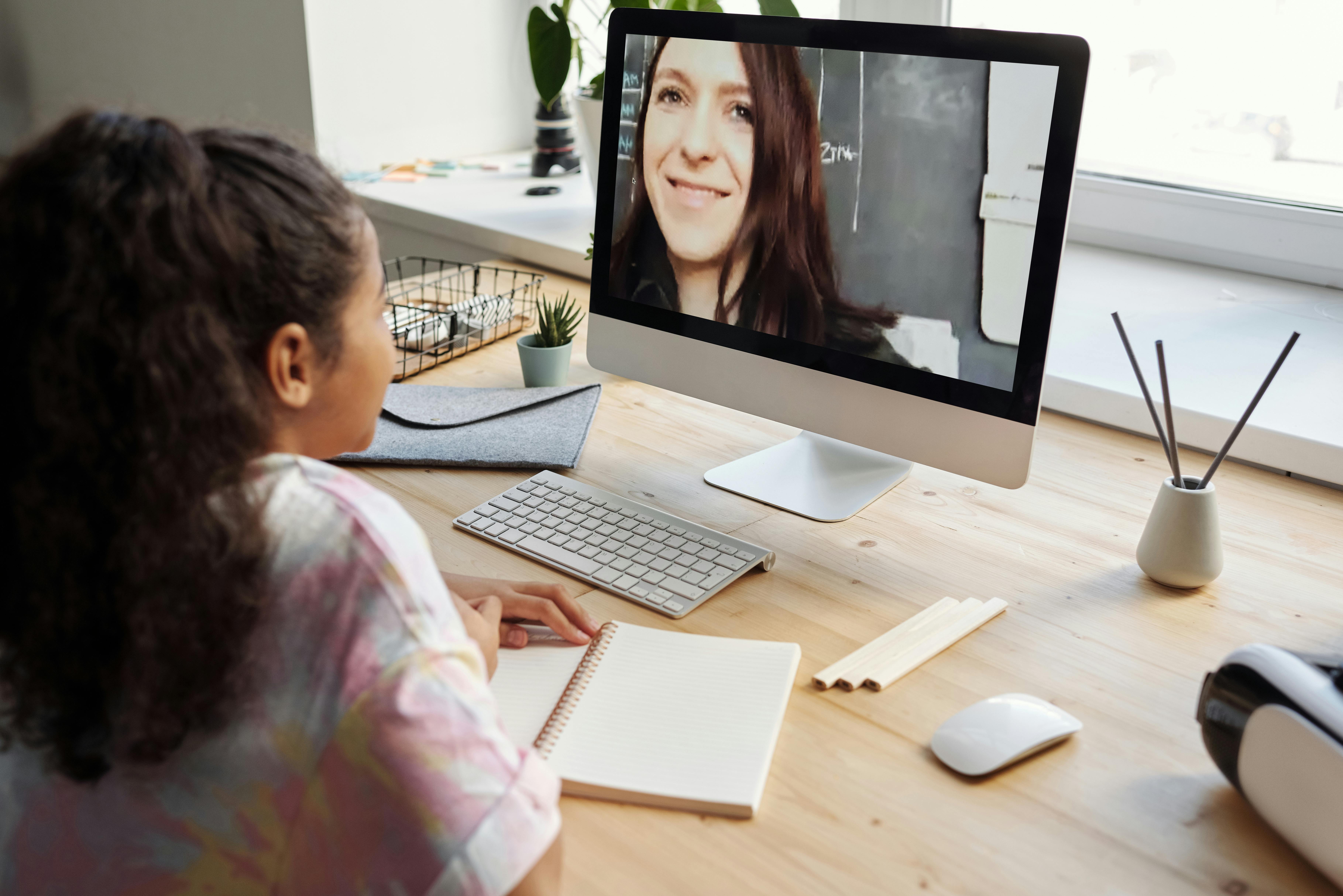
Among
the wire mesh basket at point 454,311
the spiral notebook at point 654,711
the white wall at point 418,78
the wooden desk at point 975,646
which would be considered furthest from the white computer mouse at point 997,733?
the white wall at point 418,78

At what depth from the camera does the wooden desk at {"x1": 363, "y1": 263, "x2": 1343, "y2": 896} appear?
0.64 meters

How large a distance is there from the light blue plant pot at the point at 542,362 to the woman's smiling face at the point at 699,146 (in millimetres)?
278

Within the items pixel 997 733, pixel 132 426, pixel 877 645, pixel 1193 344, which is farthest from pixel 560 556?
pixel 1193 344

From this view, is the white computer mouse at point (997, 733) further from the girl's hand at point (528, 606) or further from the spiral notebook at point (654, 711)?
the girl's hand at point (528, 606)

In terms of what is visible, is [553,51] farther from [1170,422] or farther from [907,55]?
[1170,422]

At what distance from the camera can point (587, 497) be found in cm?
108

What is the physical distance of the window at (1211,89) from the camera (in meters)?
1.48

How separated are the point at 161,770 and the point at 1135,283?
58.3 inches

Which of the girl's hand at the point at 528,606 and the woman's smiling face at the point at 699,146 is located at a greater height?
the woman's smiling face at the point at 699,146

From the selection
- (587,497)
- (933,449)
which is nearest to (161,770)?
(587,497)

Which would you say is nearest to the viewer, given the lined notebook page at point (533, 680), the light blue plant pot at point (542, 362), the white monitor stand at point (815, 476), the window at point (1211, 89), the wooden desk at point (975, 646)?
the wooden desk at point (975, 646)

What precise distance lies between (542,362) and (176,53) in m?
1.88

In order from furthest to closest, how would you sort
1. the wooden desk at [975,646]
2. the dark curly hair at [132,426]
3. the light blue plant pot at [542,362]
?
the light blue plant pot at [542,362] → the wooden desk at [975,646] → the dark curly hair at [132,426]

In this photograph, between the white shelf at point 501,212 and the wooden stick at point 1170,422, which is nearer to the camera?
the wooden stick at point 1170,422
